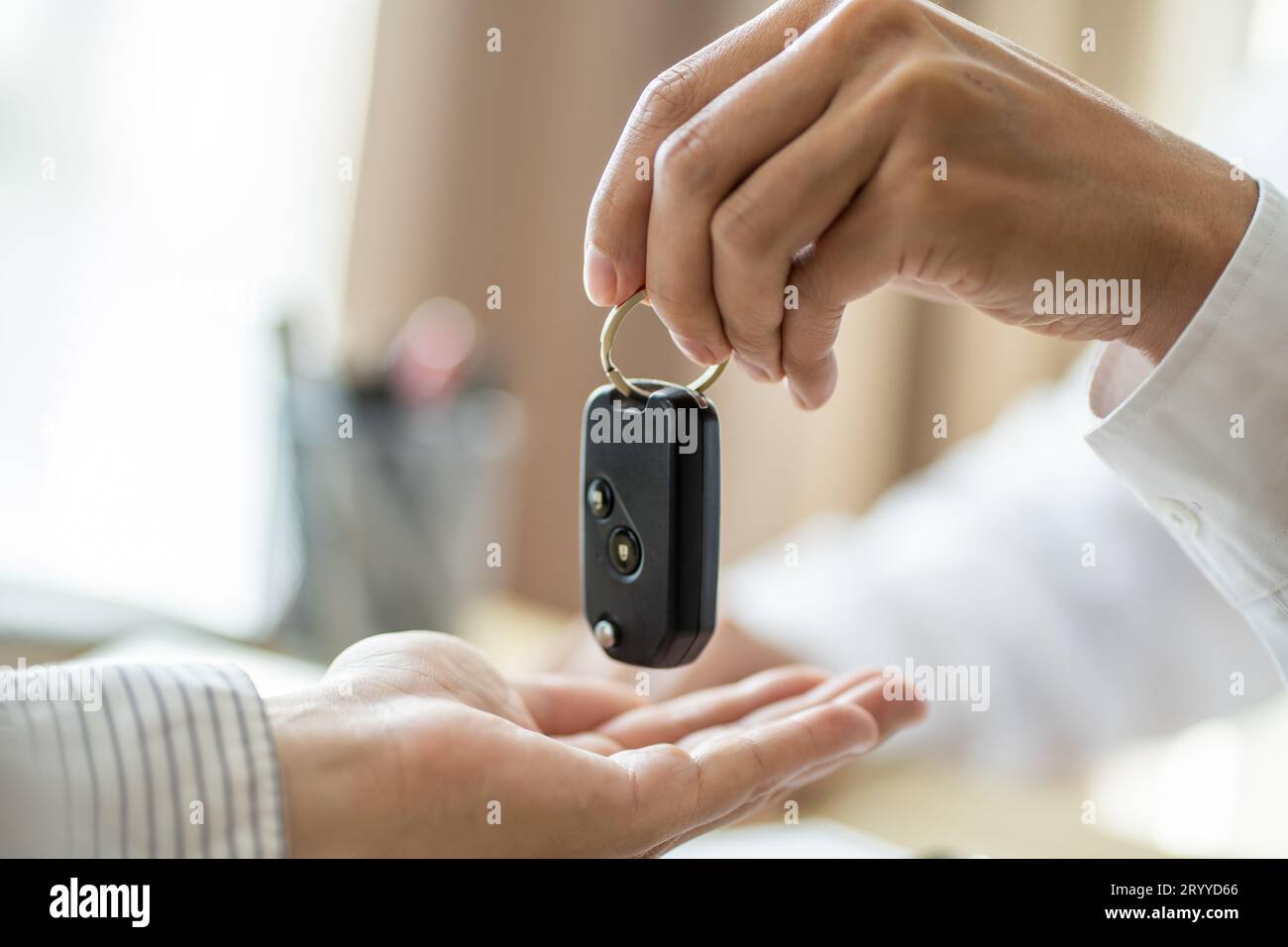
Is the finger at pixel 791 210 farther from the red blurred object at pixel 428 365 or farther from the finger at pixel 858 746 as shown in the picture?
the red blurred object at pixel 428 365

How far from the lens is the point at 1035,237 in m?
0.65

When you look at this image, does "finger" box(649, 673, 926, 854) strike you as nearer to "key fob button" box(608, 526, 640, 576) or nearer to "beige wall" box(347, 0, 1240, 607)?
"key fob button" box(608, 526, 640, 576)

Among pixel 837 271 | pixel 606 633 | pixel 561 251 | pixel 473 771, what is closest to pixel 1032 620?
pixel 606 633

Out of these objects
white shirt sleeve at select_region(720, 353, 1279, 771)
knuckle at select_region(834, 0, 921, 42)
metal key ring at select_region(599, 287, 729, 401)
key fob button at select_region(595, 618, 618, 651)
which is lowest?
white shirt sleeve at select_region(720, 353, 1279, 771)

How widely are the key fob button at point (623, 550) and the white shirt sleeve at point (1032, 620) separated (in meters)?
0.56

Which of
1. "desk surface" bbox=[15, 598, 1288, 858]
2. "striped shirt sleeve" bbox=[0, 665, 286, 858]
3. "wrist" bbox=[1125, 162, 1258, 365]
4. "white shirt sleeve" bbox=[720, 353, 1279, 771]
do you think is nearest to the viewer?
"striped shirt sleeve" bbox=[0, 665, 286, 858]

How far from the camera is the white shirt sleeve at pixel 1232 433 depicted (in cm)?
67

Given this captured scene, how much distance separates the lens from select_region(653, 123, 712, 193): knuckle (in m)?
0.65

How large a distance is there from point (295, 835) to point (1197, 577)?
1.26 m

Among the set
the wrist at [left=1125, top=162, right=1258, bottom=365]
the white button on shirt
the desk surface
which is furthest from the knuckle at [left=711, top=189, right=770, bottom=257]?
the white button on shirt

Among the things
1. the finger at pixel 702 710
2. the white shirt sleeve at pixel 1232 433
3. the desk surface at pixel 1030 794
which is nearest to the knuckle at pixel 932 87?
the white shirt sleeve at pixel 1232 433

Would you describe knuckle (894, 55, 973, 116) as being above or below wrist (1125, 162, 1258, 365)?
above
